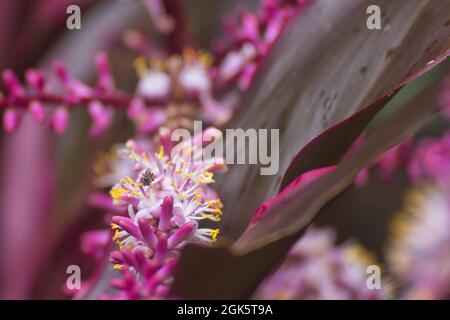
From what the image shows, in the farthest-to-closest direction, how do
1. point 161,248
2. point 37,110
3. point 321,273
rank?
point 321,273 → point 37,110 → point 161,248

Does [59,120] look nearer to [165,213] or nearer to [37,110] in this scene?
[37,110]

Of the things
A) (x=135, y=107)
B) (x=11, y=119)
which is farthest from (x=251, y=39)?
(x=11, y=119)

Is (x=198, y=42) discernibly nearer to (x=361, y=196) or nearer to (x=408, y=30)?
(x=361, y=196)

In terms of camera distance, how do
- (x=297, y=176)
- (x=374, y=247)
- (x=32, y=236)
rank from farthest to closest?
(x=374, y=247)
(x=32, y=236)
(x=297, y=176)

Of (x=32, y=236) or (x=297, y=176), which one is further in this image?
(x=32, y=236)

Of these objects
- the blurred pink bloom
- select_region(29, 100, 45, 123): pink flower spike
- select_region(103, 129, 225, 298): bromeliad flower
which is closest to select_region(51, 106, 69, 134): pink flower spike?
select_region(29, 100, 45, 123): pink flower spike

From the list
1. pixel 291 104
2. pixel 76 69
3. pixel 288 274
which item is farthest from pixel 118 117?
pixel 291 104

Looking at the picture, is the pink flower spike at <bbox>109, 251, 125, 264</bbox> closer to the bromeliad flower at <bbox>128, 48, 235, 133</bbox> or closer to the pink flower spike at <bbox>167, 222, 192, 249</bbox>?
the pink flower spike at <bbox>167, 222, 192, 249</bbox>
